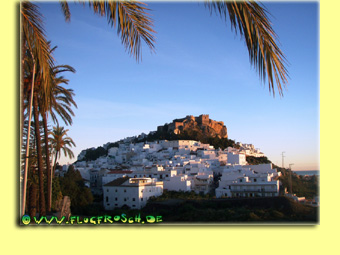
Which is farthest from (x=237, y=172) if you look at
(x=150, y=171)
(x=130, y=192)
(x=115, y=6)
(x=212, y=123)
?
(x=212, y=123)

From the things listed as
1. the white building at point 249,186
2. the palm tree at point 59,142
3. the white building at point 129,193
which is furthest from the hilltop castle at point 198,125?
the palm tree at point 59,142

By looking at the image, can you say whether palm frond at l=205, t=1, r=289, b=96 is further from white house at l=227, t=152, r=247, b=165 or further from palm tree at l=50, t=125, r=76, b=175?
white house at l=227, t=152, r=247, b=165

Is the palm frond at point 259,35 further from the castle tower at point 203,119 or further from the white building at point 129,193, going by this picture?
the castle tower at point 203,119

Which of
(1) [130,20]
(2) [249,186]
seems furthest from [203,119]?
(1) [130,20]

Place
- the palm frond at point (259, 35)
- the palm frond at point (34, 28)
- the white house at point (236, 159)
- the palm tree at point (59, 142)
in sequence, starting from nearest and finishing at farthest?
the palm frond at point (259, 35) → the palm frond at point (34, 28) → the palm tree at point (59, 142) → the white house at point (236, 159)

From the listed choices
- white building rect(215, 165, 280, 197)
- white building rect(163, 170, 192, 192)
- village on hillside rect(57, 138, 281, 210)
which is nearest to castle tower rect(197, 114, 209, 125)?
village on hillside rect(57, 138, 281, 210)

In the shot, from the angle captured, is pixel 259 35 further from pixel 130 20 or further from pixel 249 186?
pixel 249 186

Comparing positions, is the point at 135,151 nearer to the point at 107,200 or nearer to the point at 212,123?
the point at 212,123
